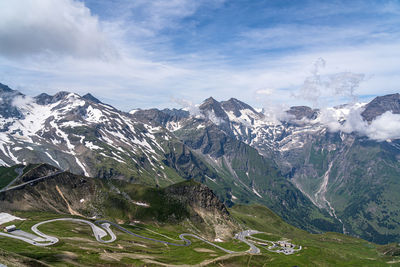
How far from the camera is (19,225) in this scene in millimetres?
197875

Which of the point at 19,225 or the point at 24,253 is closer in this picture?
the point at 24,253

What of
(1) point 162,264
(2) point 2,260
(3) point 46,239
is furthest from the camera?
(3) point 46,239

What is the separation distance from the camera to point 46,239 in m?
175

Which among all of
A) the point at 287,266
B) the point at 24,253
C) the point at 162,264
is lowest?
the point at 287,266

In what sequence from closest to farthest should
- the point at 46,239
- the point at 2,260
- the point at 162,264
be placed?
the point at 2,260 < the point at 162,264 < the point at 46,239

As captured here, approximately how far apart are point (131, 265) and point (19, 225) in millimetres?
99655

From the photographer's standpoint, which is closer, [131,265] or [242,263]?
[131,265]

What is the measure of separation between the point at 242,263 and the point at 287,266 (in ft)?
114

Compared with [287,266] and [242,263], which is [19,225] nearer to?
[242,263]

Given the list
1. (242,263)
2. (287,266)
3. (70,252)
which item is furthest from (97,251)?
(287,266)

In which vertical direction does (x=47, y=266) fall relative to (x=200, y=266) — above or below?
above

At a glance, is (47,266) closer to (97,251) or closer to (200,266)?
(97,251)

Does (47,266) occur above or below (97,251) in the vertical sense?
above

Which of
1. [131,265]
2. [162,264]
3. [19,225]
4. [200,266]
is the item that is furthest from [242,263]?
[19,225]
